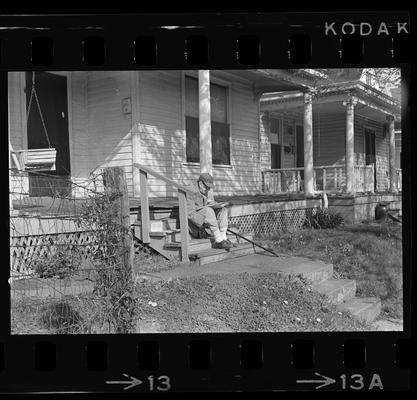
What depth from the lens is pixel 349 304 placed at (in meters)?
5.51

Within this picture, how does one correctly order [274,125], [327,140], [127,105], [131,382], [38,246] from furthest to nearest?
[327,140]
[274,125]
[127,105]
[38,246]
[131,382]

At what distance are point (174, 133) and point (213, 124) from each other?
1.63 meters

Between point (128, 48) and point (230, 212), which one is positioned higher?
point (128, 48)

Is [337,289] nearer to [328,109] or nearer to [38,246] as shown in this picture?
[38,246]

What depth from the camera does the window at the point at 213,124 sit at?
9812mm

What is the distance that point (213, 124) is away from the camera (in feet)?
35.1

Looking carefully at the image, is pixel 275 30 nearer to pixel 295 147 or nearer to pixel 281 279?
pixel 281 279

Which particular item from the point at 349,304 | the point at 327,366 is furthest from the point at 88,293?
the point at 349,304

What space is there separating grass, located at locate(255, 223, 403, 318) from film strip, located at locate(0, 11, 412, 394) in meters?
0.04

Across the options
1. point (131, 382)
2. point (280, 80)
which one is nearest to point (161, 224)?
point (131, 382)

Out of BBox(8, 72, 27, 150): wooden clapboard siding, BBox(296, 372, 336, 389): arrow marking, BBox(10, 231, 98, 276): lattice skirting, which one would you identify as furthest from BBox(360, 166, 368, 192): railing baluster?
BBox(296, 372, 336, 389): arrow marking

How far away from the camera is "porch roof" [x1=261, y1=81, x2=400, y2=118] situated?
41.4 feet

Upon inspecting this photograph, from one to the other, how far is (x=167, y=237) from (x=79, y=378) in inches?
140

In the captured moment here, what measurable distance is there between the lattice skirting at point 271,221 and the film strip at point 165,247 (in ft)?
0.26
